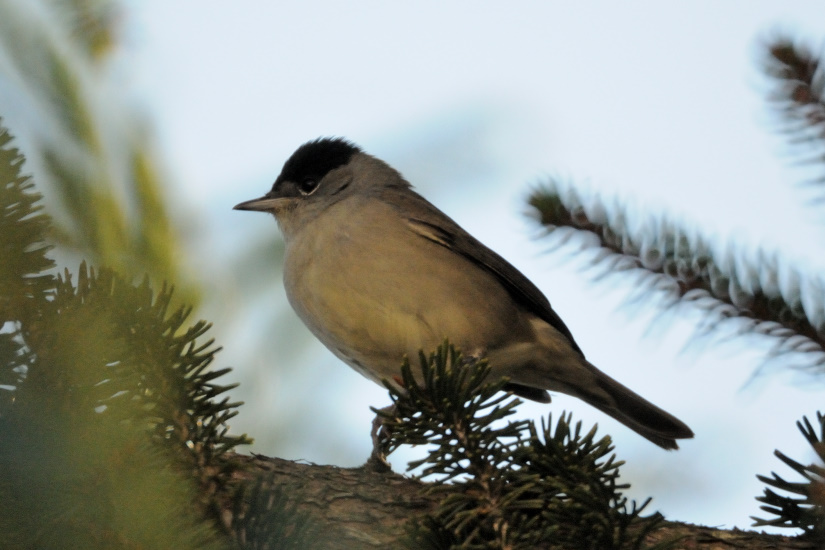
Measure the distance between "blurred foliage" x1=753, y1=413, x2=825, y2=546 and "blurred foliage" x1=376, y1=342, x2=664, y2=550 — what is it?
0.32 metres

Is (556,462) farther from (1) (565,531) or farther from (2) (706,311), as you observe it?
(2) (706,311)

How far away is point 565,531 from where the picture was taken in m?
2.02

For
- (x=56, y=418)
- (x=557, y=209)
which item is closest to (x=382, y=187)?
(x=557, y=209)

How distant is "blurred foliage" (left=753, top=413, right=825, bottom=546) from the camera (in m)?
1.70

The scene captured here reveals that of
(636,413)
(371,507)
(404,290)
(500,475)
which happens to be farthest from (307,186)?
(500,475)

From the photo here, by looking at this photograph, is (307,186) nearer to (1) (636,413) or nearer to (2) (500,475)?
(1) (636,413)

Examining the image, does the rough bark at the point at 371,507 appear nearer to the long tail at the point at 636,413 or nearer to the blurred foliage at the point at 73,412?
the blurred foliage at the point at 73,412

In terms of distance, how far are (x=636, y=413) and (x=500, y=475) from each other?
Result: 2.87 metres

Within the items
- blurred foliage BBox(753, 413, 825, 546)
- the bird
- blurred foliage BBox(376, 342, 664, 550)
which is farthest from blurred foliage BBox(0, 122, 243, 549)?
the bird

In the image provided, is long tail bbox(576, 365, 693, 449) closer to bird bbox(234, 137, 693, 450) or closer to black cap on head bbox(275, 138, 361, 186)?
bird bbox(234, 137, 693, 450)

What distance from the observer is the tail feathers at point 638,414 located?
4598mm

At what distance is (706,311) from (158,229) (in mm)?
1720

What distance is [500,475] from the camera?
212 cm

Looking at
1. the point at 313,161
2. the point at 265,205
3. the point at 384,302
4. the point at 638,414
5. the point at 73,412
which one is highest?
the point at 313,161
